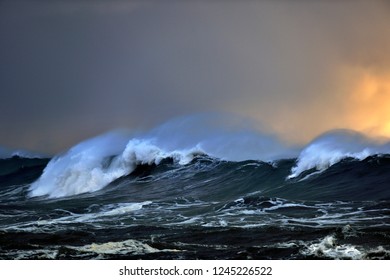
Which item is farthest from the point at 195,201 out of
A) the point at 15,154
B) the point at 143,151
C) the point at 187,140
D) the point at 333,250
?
the point at 15,154

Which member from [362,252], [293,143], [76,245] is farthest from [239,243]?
[293,143]

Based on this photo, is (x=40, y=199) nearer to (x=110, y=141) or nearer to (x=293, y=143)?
(x=110, y=141)

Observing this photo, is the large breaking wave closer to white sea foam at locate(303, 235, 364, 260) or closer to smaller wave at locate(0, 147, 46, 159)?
smaller wave at locate(0, 147, 46, 159)

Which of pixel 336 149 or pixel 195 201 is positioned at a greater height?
pixel 336 149

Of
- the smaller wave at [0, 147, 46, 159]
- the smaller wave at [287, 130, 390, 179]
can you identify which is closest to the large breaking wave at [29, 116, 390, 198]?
the smaller wave at [287, 130, 390, 179]

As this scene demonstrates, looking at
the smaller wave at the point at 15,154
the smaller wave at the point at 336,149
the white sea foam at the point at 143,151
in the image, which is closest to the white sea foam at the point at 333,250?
the smaller wave at the point at 336,149

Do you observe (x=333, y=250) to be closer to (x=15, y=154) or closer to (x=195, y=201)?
(x=195, y=201)
